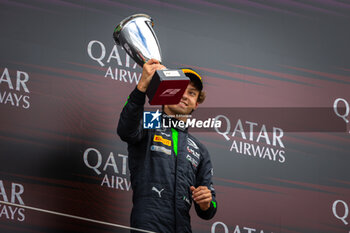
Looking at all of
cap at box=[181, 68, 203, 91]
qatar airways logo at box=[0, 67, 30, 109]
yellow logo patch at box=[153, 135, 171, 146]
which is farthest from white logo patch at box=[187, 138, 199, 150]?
qatar airways logo at box=[0, 67, 30, 109]

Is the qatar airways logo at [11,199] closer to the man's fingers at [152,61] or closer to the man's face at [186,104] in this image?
the man's face at [186,104]

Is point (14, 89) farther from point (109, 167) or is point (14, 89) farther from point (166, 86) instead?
point (166, 86)

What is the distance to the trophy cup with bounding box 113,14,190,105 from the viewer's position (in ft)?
4.38

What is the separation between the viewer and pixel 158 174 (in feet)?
5.08

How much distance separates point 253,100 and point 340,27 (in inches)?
25.9

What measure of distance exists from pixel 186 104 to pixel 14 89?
86cm

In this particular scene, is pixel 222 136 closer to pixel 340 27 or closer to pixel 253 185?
pixel 253 185

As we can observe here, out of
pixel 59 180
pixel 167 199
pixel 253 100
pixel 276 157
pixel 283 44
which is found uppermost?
pixel 283 44

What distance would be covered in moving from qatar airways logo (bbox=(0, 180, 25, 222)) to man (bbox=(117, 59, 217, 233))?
2.40 ft

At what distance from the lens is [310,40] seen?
2.42 m

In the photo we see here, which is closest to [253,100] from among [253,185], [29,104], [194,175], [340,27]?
[253,185]

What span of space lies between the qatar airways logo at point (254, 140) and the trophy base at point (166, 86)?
0.94 metres

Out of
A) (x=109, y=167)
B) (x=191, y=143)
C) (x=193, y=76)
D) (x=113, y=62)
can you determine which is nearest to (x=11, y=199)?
(x=109, y=167)

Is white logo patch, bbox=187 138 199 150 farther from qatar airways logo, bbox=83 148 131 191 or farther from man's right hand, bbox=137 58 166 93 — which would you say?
qatar airways logo, bbox=83 148 131 191
